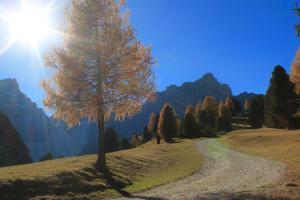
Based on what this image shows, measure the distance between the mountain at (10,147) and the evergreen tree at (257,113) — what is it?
253 ft

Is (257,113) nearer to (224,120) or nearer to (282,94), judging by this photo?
(224,120)

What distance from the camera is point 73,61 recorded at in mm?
22922

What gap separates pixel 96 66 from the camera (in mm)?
23797

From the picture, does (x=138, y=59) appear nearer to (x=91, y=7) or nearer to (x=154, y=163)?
(x=91, y=7)

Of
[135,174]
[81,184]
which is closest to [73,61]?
[81,184]

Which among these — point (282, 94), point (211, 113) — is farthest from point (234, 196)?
point (211, 113)

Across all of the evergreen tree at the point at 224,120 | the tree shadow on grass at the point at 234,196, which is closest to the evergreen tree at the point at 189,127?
the evergreen tree at the point at 224,120

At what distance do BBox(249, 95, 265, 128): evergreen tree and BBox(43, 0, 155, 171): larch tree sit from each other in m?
109

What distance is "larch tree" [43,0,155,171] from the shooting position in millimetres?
23125

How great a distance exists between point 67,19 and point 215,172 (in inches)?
603

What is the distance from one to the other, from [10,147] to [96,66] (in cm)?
8351

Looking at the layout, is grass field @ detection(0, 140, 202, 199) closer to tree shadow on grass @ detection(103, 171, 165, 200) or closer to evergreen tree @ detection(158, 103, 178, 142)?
tree shadow on grass @ detection(103, 171, 165, 200)

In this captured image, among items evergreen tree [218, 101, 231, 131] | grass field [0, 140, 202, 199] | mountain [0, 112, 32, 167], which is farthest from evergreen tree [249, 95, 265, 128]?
grass field [0, 140, 202, 199]

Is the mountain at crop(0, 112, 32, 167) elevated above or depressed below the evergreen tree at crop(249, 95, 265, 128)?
below
